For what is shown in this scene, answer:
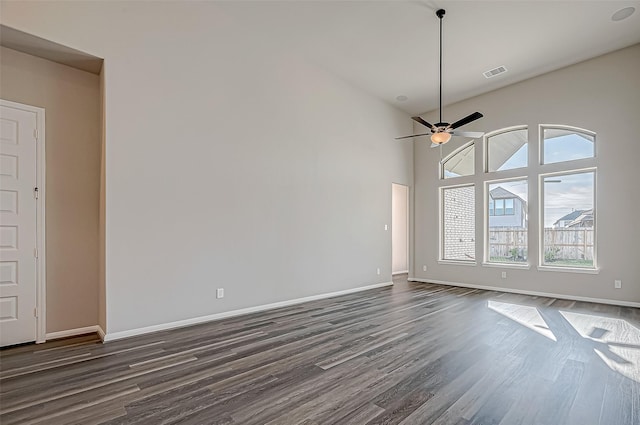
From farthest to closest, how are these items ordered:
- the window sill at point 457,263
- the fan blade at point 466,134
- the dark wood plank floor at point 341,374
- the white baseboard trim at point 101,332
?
the window sill at point 457,263
the fan blade at point 466,134
the white baseboard trim at point 101,332
the dark wood plank floor at point 341,374

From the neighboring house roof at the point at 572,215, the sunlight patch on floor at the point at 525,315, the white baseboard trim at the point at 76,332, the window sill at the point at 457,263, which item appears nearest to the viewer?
the white baseboard trim at the point at 76,332

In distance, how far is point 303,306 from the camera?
16.3 feet

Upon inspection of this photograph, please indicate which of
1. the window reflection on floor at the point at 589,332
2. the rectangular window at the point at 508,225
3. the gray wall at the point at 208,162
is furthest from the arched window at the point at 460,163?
the window reflection on floor at the point at 589,332

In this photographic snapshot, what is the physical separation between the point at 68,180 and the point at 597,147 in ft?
26.1

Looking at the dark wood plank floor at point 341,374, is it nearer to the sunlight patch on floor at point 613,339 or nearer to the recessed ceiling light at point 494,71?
the sunlight patch on floor at point 613,339

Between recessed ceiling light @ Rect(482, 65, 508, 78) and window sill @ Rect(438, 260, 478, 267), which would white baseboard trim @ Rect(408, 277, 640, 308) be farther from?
recessed ceiling light @ Rect(482, 65, 508, 78)

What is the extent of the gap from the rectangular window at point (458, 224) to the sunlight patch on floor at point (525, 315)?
6.25 feet

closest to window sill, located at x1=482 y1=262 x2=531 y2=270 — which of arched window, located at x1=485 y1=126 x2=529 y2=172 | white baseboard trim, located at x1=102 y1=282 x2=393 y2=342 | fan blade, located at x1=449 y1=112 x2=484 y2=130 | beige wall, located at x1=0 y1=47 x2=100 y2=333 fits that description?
arched window, located at x1=485 y1=126 x2=529 y2=172

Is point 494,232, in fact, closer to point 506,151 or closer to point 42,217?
point 506,151

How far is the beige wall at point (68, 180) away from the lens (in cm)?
352

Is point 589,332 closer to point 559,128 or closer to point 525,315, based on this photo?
point 525,315

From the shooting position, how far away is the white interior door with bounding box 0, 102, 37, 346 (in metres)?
3.28

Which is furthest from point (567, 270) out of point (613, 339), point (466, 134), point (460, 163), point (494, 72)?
point (494, 72)

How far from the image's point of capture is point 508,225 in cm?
650
